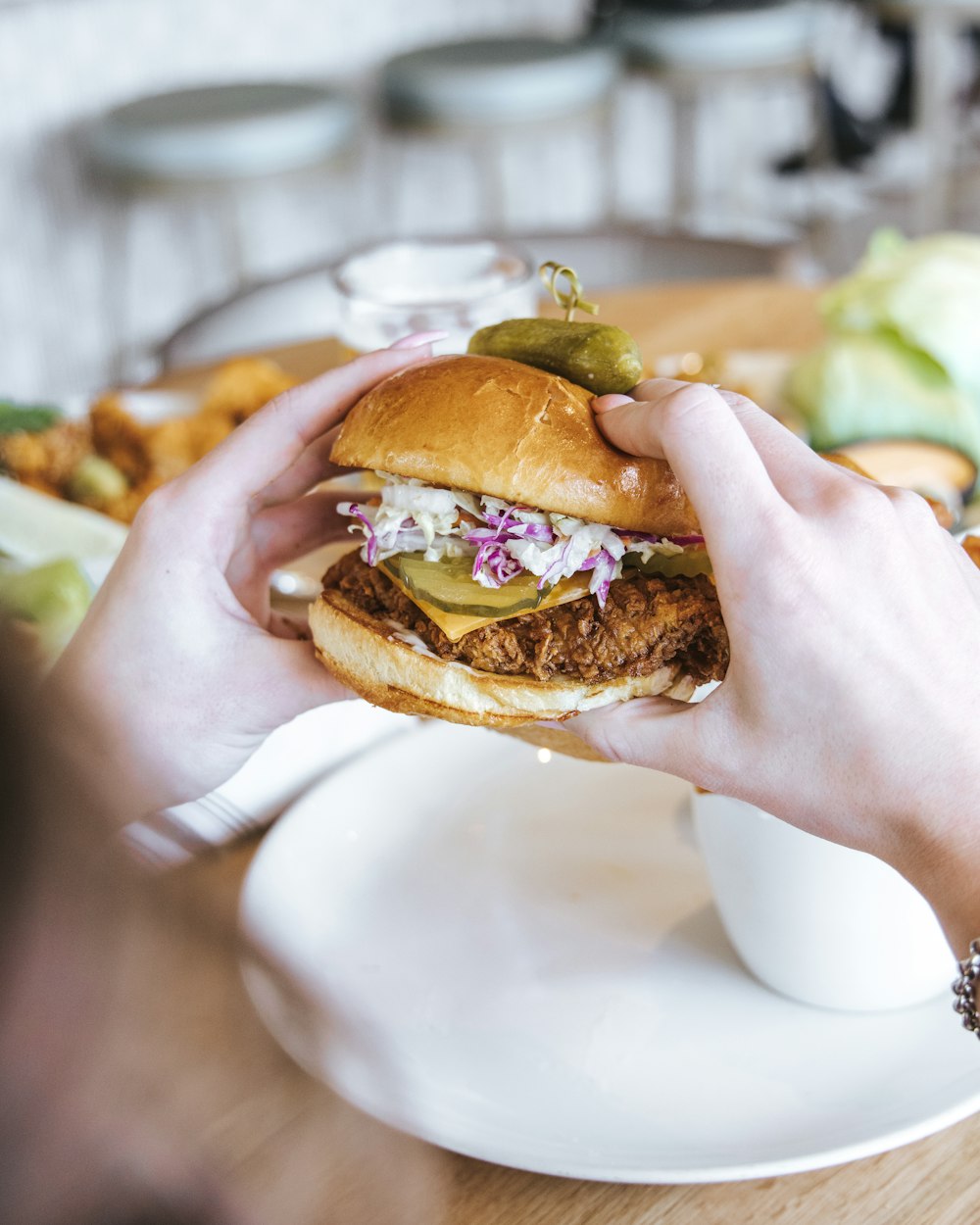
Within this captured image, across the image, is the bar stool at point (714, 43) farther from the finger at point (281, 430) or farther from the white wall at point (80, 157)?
the finger at point (281, 430)

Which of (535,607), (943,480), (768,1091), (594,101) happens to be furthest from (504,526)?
(594,101)

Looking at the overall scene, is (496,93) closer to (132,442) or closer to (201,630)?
(132,442)

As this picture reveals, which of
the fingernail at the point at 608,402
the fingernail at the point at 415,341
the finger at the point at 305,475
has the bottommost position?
the finger at the point at 305,475

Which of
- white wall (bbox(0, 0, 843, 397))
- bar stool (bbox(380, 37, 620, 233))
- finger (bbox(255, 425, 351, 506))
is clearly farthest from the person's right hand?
bar stool (bbox(380, 37, 620, 233))

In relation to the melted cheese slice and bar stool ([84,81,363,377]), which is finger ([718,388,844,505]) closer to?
the melted cheese slice

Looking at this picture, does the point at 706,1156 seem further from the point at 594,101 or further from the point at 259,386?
the point at 594,101

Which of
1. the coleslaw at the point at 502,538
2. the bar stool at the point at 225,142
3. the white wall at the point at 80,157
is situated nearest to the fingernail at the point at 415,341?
the coleslaw at the point at 502,538
